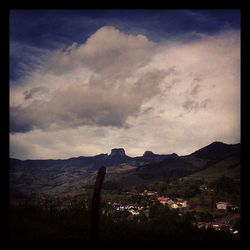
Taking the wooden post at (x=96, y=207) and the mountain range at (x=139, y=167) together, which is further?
the mountain range at (x=139, y=167)

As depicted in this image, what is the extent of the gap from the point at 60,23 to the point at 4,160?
330 inches

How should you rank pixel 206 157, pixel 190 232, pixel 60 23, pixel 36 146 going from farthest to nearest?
1. pixel 206 157
2. pixel 36 146
3. pixel 60 23
4. pixel 190 232

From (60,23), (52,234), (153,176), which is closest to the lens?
(52,234)

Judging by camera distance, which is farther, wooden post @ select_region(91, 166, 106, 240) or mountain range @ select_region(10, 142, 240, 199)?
mountain range @ select_region(10, 142, 240, 199)

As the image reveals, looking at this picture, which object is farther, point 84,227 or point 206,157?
point 206,157

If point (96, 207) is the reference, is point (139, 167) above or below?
below

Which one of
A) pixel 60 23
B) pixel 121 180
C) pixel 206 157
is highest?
pixel 60 23

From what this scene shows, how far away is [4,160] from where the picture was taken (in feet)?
11.6

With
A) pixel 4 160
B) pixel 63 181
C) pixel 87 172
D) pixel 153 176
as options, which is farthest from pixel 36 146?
pixel 4 160

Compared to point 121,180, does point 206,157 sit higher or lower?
higher

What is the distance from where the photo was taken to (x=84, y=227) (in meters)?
5.75

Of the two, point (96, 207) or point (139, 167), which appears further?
point (139, 167)

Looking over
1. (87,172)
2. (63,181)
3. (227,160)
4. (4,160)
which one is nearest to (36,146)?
(63,181)
